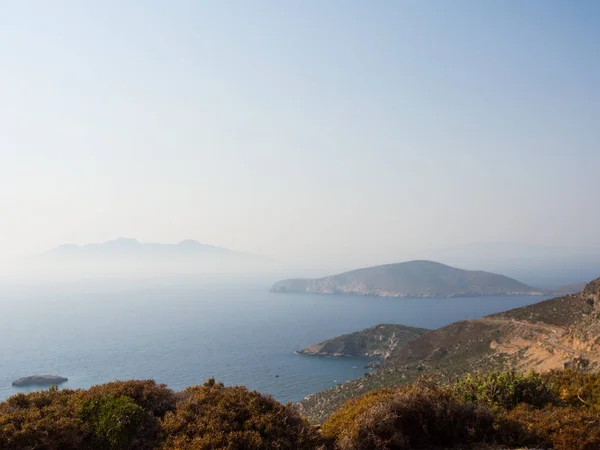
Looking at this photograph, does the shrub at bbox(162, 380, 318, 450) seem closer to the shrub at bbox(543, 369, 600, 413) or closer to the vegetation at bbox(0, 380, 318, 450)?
the vegetation at bbox(0, 380, 318, 450)

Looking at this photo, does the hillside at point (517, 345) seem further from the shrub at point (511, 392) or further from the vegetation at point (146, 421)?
the vegetation at point (146, 421)

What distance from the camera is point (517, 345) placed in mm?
43281

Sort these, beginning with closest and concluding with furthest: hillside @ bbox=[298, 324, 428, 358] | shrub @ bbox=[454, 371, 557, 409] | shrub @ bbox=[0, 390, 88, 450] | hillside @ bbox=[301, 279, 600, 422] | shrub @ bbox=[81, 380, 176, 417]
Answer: shrub @ bbox=[0, 390, 88, 450] < shrub @ bbox=[81, 380, 176, 417] < shrub @ bbox=[454, 371, 557, 409] < hillside @ bbox=[301, 279, 600, 422] < hillside @ bbox=[298, 324, 428, 358]

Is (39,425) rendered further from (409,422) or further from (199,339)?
(199,339)

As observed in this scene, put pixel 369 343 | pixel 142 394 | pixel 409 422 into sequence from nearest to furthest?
pixel 142 394, pixel 409 422, pixel 369 343

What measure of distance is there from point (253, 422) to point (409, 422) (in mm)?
3600

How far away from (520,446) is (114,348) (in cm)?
10552

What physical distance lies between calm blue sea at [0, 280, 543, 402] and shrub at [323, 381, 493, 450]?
57.6m

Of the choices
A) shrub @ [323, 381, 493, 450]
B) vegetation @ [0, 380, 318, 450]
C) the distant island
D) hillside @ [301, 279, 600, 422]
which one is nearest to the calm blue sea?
the distant island

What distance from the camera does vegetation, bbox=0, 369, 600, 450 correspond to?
703 centimetres

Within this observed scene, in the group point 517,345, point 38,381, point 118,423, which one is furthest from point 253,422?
point 38,381

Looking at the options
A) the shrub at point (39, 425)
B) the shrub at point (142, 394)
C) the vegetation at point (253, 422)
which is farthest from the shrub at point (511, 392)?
the shrub at point (39, 425)

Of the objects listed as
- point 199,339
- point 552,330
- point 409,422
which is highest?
point 409,422

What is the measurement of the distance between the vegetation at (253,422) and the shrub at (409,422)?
21 millimetres
